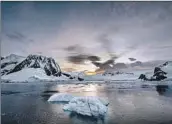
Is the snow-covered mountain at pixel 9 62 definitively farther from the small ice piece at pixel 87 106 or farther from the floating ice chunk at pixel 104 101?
the floating ice chunk at pixel 104 101

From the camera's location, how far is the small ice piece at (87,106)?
2.88 meters

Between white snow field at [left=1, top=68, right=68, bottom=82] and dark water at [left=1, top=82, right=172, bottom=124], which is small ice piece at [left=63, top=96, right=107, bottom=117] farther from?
white snow field at [left=1, top=68, right=68, bottom=82]

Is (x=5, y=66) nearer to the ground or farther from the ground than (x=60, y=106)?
farther from the ground

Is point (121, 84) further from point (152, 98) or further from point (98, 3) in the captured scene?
point (98, 3)

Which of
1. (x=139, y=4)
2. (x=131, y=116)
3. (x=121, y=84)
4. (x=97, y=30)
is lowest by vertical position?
(x=131, y=116)

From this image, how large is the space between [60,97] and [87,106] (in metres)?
0.22

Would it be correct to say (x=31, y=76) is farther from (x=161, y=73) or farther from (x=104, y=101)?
(x=161, y=73)

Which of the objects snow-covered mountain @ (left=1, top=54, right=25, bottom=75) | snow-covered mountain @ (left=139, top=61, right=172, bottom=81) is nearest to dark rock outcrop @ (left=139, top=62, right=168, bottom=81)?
snow-covered mountain @ (left=139, top=61, right=172, bottom=81)

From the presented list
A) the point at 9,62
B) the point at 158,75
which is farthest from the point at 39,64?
the point at 158,75

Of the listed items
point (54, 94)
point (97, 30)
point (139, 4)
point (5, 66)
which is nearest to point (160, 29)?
point (139, 4)

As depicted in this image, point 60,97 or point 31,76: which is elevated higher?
point 31,76

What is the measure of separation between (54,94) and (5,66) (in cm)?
43

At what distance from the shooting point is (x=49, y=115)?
289 cm

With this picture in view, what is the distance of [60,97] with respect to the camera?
2.90m
